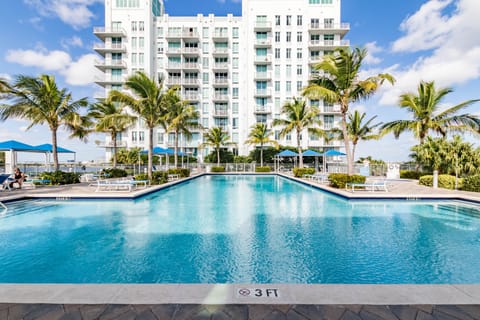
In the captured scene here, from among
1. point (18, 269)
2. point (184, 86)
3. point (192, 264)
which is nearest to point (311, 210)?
point (192, 264)

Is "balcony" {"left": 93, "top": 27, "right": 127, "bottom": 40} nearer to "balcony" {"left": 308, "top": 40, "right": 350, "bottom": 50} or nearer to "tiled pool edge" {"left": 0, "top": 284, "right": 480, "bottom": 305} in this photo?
"balcony" {"left": 308, "top": 40, "right": 350, "bottom": 50}

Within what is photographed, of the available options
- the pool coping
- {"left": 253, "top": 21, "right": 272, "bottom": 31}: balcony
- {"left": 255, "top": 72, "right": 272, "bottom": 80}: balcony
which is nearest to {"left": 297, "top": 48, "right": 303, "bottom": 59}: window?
{"left": 255, "top": 72, "right": 272, "bottom": 80}: balcony

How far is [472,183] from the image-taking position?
12688 millimetres

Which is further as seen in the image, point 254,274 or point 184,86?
point 184,86

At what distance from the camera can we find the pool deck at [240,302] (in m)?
2.43

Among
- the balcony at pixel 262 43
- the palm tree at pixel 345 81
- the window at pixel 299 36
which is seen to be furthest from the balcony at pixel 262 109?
the palm tree at pixel 345 81

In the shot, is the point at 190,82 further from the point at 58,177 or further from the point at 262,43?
the point at 58,177

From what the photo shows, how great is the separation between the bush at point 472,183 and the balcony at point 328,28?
29383mm

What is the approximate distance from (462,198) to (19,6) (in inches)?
1092

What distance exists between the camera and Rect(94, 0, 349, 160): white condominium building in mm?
34812

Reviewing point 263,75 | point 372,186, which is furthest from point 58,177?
point 263,75

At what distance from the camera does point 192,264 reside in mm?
4395

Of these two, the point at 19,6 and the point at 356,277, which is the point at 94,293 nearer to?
the point at 356,277

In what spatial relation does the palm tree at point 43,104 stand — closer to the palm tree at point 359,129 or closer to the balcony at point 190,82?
A: the balcony at point 190,82
